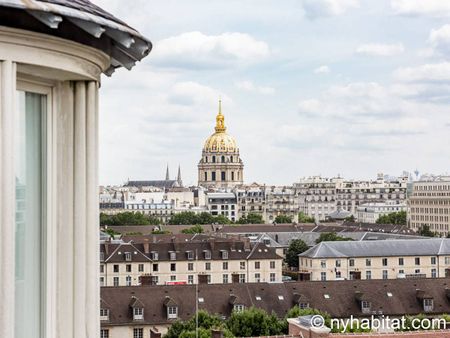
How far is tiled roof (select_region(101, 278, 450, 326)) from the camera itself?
4712 centimetres

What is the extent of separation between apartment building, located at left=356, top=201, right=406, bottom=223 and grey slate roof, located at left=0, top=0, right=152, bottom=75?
17674 centimetres

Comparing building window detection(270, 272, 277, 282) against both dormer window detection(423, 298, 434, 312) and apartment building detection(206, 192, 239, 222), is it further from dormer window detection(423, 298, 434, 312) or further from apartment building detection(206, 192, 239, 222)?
apartment building detection(206, 192, 239, 222)

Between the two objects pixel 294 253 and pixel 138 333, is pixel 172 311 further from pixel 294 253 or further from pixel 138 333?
pixel 294 253

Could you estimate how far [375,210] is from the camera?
182000 mm

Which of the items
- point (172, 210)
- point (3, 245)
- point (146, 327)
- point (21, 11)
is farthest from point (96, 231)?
point (172, 210)

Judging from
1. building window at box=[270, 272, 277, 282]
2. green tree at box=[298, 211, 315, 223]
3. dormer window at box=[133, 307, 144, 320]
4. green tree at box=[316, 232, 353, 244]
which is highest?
green tree at box=[298, 211, 315, 223]

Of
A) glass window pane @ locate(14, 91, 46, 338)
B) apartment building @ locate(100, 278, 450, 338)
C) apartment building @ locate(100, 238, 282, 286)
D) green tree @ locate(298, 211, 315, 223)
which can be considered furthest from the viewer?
green tree @ locate(298, 211, 315, 223)

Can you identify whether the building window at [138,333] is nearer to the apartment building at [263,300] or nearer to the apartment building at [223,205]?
the apartment building at [263,300]

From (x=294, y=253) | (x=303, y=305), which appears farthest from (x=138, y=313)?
(x=294, y=253)

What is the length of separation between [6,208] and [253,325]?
4049 centimetres

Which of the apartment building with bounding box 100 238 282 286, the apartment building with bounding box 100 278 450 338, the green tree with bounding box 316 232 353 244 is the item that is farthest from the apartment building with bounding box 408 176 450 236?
the apartment building with bounding box 100 278 450 338

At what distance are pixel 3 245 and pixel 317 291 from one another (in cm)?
4807

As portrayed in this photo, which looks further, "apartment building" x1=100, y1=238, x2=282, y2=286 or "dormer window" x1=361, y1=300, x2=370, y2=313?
"apartment building" x1=100, y1=238, x2=282, y2=286

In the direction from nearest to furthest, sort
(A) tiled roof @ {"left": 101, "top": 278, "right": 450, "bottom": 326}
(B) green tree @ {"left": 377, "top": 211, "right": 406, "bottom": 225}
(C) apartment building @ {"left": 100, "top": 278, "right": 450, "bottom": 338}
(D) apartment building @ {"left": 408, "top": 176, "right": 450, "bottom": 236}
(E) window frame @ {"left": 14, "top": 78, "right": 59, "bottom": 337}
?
(E) window frame @ {"left": 14, "top": 78, "right": 59, "bottom": 337}, (C) apartment building @ {"left": 100, "top": 278, "right": 450, "bottom": 338}, (A) tiled roof @ {"left": 101, "top": 278, "right": 450, "bottom": 326}, (D) apartment building @ {"left": 408, "top": 176, "right": 450, "bottom": 236}, (B) green tree @ {"left": 377, "top": 211, "right": 406, "bottom": 225}
